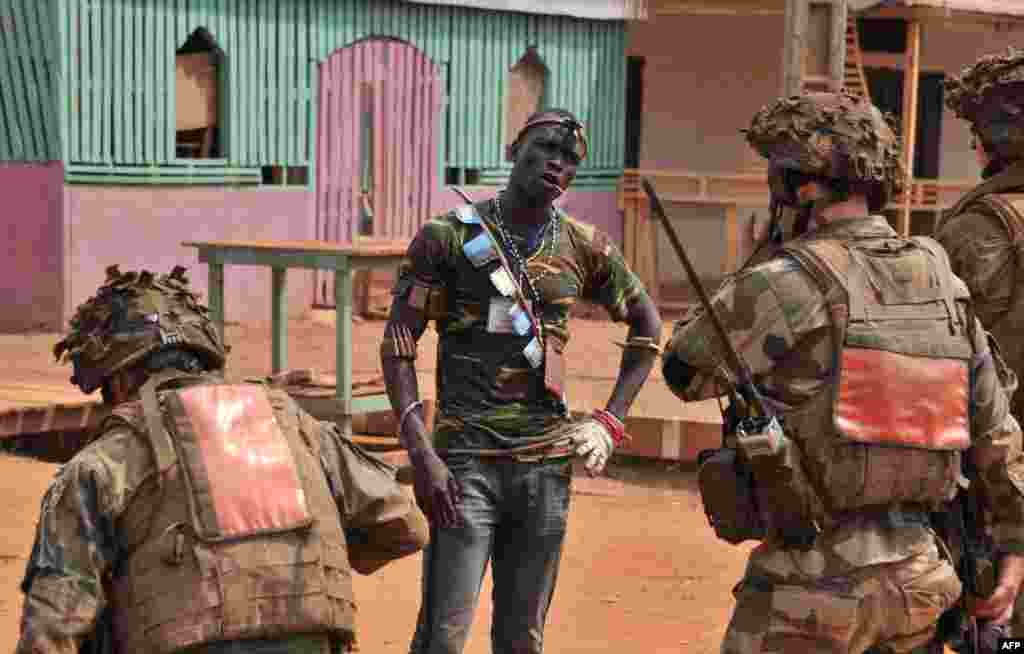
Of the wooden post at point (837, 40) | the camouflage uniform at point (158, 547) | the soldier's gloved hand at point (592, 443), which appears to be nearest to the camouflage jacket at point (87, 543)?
the camouflage uniform at point (158, 547)

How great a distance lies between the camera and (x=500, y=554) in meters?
5.27

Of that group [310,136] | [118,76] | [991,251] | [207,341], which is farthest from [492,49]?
[207,341]

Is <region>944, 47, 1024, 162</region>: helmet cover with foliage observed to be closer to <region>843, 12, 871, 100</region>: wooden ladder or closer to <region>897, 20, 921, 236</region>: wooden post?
<region>897, 20, 921, 236</region>: wooden post

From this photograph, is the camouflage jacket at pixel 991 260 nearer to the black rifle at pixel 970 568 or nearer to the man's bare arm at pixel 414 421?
the black rifle at pixel 970 568

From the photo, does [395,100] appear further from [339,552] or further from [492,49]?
[339,552]

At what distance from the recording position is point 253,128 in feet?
56.0

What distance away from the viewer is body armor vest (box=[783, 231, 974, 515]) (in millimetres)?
4078

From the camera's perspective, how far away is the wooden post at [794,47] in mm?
11984

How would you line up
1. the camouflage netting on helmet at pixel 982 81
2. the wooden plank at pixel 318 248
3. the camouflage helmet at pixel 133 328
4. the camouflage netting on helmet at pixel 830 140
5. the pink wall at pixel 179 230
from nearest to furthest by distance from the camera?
the camouflage helmet at pixel 133 328 < the camouflage netting on helmet at pixel 830 140 < the camouflage netting on helmet at pixel 982 81 < the wooden plank at pixel 318 248 < the pink wall at pixel 179 230

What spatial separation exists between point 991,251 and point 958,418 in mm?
1186

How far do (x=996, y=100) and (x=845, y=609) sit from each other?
6.32 feet

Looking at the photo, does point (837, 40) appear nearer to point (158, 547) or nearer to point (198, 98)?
point (198, 98)

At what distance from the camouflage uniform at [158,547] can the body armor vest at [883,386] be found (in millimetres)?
1084

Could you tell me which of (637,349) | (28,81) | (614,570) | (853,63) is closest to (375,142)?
(28,81)
